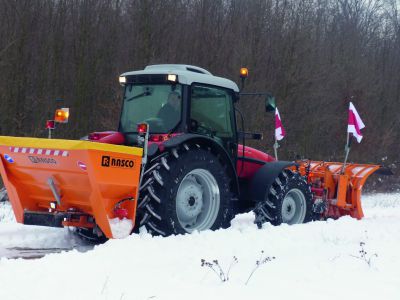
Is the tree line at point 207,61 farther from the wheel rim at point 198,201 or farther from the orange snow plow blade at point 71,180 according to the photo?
the wheel rim at point 198,201

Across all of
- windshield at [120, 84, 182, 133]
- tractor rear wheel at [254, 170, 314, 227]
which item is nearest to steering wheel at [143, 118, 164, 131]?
windshield at [120, 84, 182, 133]

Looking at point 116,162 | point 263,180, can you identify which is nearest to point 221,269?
point 116,162

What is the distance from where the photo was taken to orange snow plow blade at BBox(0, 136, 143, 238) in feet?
18.6

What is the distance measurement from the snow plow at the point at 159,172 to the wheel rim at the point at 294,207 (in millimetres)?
16

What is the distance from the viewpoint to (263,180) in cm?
800

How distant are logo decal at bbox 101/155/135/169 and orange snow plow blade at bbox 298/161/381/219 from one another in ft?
14.5

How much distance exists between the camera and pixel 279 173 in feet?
26.6

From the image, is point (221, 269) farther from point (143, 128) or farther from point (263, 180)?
point (263, 180)

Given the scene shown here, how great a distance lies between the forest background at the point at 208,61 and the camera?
16.1 m

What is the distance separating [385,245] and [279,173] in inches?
75.6

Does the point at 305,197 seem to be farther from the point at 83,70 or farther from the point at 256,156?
the point at 83,70

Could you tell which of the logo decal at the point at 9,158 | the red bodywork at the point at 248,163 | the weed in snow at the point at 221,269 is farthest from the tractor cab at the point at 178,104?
the weed in snow at the point at 221,269

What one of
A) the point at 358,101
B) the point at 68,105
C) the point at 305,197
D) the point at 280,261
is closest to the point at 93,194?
the point at 280,261

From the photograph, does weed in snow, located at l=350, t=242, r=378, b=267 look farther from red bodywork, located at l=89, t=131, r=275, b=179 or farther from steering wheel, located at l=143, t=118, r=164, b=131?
steering wheel, located at l=143, t=118, r=164, b=131
